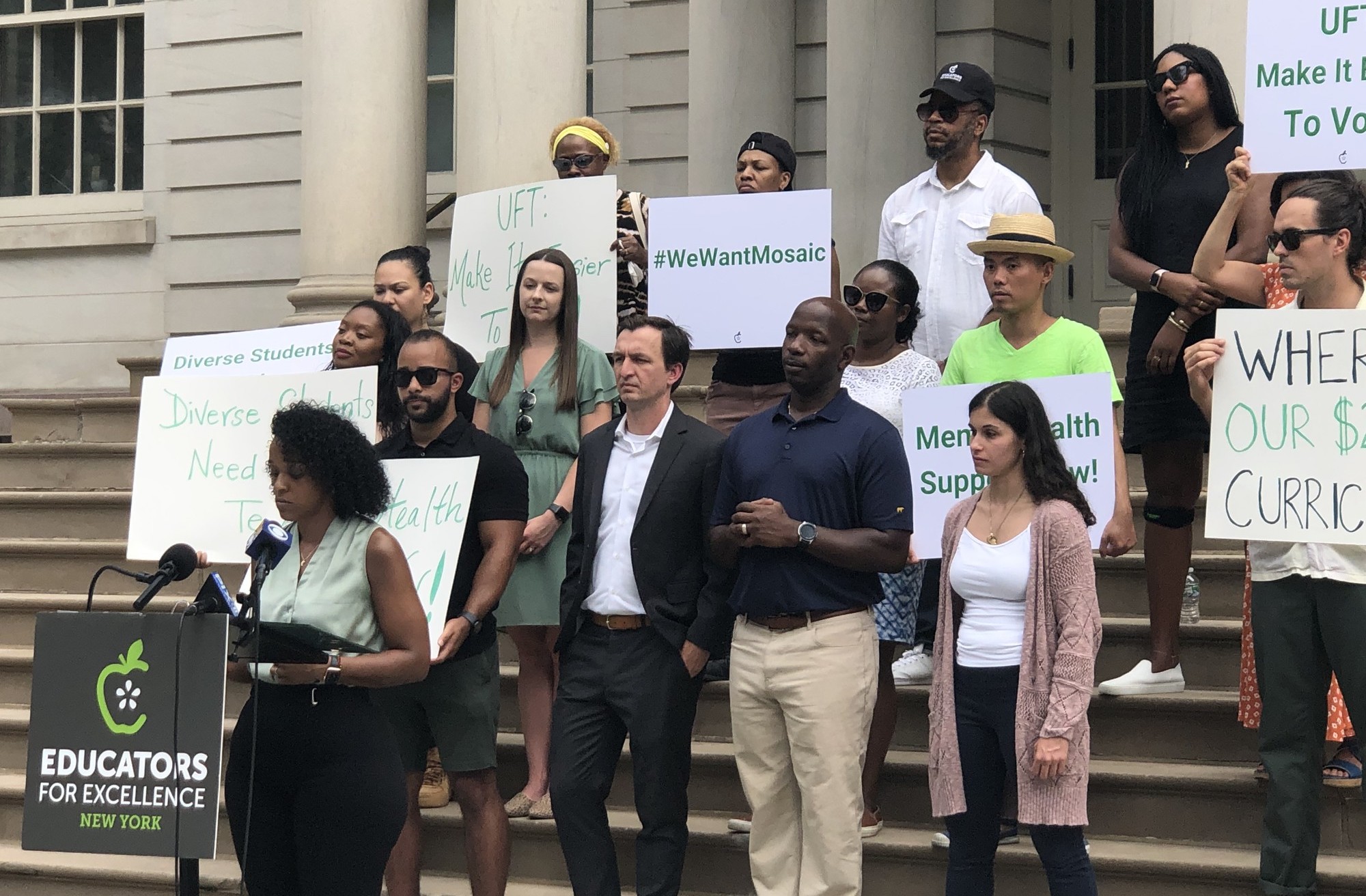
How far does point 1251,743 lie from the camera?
20.9ft

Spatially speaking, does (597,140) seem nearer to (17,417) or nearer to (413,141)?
(413,141)

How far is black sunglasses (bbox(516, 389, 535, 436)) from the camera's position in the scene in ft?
22.1

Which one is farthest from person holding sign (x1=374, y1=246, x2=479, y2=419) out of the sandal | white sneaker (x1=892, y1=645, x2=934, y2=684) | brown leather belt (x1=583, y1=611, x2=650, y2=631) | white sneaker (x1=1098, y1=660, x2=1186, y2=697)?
the sandal

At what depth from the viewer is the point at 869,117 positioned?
11359 millimetres

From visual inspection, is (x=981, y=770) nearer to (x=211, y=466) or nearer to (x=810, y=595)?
(x=810, y=595)

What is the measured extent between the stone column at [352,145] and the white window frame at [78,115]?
13.3 feet

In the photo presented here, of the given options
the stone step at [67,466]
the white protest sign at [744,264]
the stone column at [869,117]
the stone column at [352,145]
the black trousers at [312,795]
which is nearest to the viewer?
the black trousers at [312,795]

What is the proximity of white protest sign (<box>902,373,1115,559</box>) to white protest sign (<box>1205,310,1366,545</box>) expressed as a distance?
1.34ft

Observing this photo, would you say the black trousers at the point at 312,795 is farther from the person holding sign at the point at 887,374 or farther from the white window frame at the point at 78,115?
the white window frame at the point at 78,115

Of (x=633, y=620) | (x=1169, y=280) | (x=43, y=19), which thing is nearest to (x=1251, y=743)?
(x=1169, y=280)

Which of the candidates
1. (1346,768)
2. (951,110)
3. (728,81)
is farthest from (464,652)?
(728,81)

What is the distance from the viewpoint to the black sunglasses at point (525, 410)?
22.1 feet

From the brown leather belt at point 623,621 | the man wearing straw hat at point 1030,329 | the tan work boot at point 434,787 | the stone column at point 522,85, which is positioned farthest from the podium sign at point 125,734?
the stone column at point 522,85

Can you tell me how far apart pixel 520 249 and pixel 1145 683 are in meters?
3.15
